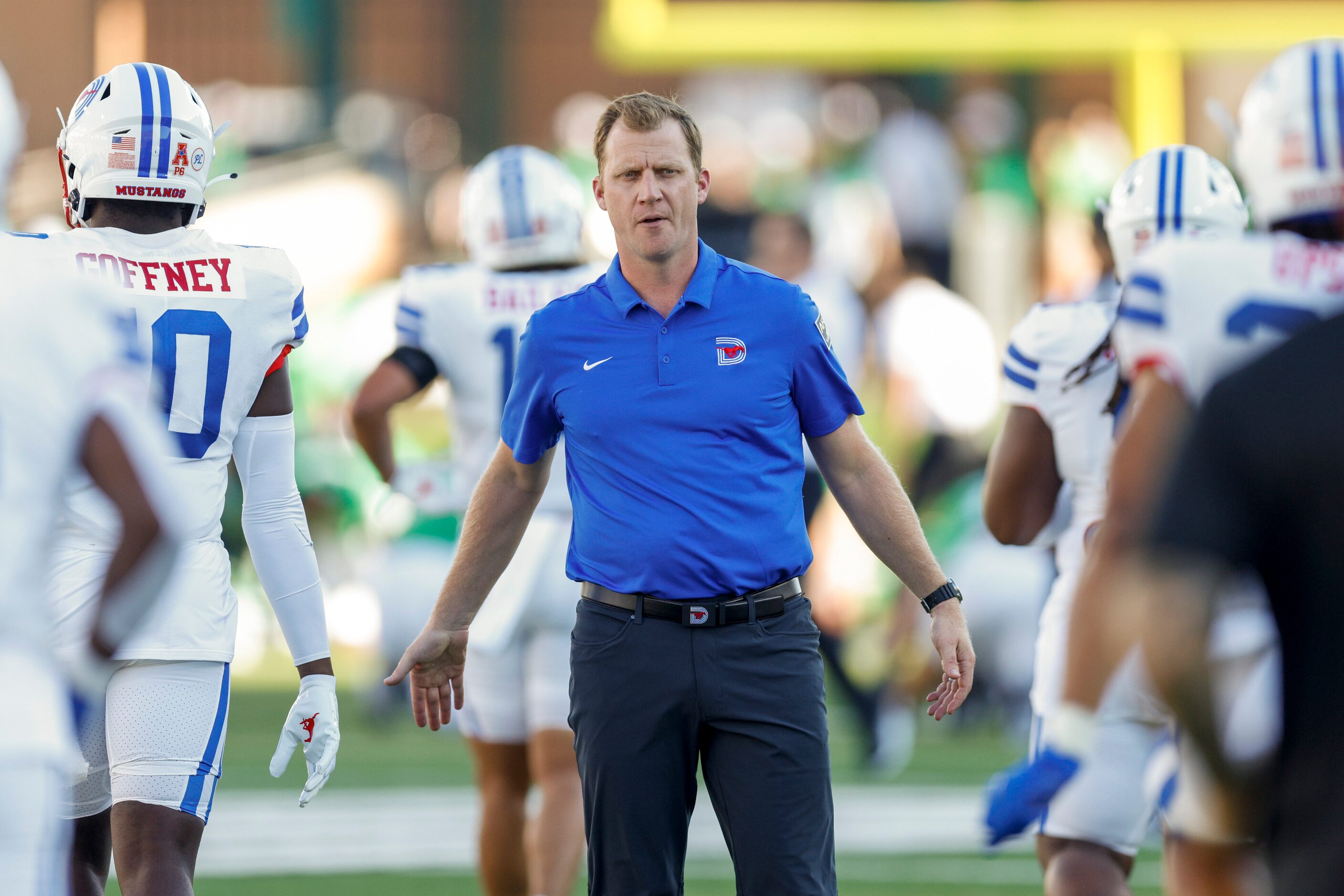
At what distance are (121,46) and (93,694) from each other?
68.2 ft

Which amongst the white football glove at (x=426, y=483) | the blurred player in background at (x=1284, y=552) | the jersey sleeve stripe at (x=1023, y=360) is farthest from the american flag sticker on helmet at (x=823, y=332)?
the white football glove at (x=426, y=483)

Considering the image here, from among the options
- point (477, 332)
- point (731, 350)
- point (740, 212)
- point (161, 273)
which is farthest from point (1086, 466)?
point (740, 212)

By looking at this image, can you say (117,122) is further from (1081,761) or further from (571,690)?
(1081,761)

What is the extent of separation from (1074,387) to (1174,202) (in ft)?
1.56

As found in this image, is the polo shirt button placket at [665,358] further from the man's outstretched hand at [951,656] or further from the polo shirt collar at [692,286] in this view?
the man's outstretched hand at [951,656]

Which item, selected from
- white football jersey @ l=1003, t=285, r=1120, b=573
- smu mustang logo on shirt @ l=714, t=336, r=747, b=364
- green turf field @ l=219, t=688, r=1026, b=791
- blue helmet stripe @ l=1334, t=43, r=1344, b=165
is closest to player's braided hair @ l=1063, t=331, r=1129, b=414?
white football jersey @ l=1003, t=285, r=1120, b=573

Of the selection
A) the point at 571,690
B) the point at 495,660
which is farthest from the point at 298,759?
the point at 571,690

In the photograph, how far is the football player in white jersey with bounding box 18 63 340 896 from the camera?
3607 mm

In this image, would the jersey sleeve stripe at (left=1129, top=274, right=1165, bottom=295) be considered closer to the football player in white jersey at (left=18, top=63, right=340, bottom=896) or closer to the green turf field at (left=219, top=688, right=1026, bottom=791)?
the football player in white jersey at (left=18, top=63, right=340, bottom=896)

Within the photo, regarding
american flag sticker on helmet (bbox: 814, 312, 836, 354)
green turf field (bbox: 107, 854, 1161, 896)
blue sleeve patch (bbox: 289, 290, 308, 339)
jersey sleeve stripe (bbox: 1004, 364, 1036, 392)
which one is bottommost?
green turf field (bbox: 107, 854, 1161, 896)

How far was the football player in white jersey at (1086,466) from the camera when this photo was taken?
4141 millimetres

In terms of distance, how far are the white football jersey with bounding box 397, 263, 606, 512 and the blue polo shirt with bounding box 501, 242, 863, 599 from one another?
1.40m

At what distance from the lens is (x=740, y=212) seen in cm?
1267

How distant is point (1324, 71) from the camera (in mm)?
2881
